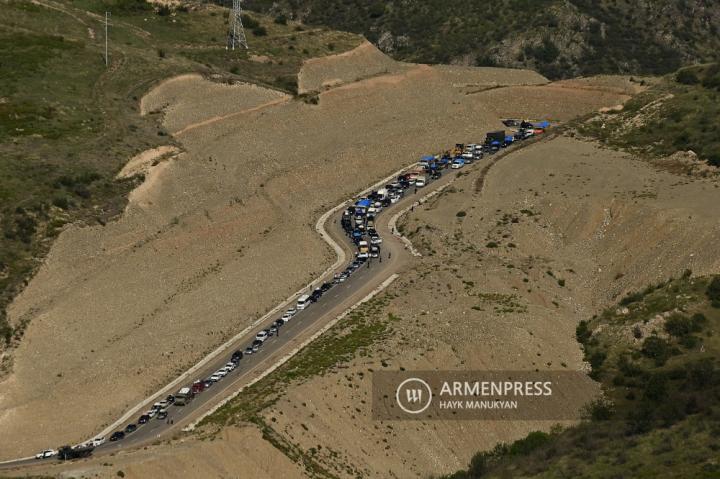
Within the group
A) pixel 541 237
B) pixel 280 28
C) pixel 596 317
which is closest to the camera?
pixel 596 317

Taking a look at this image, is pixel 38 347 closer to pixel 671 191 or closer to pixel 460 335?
pixel 460 335

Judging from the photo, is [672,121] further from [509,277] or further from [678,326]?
[678,326]

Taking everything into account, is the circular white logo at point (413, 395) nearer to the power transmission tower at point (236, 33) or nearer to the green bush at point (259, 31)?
the power transmission tower at point (236, 33)

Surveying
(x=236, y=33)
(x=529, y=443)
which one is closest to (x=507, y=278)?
(x=529, y=443)

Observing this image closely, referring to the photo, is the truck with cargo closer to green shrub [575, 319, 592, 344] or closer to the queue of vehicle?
the queue of vehicle

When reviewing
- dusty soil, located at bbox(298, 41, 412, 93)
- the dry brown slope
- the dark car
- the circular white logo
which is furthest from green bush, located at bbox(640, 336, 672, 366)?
dusty soil, located at bbox(298, 41, 412, 93)

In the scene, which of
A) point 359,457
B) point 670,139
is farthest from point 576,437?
point 670,139
